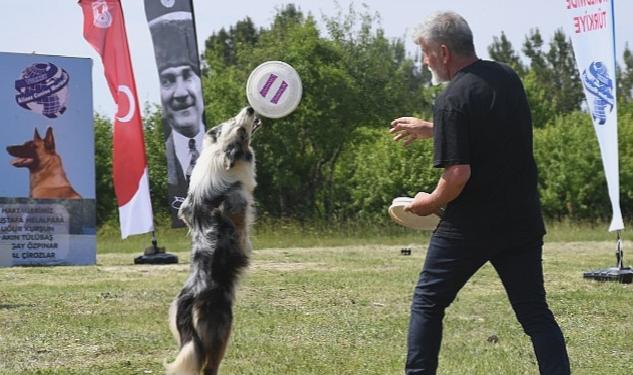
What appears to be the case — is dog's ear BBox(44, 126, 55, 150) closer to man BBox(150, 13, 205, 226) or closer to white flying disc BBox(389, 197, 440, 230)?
man BBox(150, 13, 205, 226)

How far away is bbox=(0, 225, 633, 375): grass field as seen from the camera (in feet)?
26.3

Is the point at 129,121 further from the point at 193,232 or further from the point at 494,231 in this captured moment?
the point at 494,231

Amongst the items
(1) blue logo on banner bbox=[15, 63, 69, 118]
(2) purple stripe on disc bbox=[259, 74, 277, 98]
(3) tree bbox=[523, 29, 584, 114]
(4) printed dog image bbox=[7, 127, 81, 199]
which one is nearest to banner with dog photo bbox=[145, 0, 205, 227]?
(1) blue logo on banner bbox=[15, 63, 69, 118]

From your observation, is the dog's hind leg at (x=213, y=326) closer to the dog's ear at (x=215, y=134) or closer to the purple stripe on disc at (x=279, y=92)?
the dog's ear at (x=215, y=134)

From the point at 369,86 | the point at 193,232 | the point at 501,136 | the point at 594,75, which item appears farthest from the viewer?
the point at 369,86

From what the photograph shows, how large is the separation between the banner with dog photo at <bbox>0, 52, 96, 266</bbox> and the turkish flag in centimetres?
48

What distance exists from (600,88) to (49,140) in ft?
31.9

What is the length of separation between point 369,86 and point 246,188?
98.4 ft

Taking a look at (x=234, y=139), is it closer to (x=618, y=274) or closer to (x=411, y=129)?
(x=411, y=129)

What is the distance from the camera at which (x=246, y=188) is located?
24.0ft

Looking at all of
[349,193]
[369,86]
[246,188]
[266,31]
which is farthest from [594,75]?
[266,31]

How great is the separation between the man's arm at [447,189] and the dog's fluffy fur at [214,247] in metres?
1.74

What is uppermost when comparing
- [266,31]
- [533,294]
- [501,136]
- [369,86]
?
[266,31]

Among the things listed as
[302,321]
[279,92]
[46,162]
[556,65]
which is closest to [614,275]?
[302,321]
